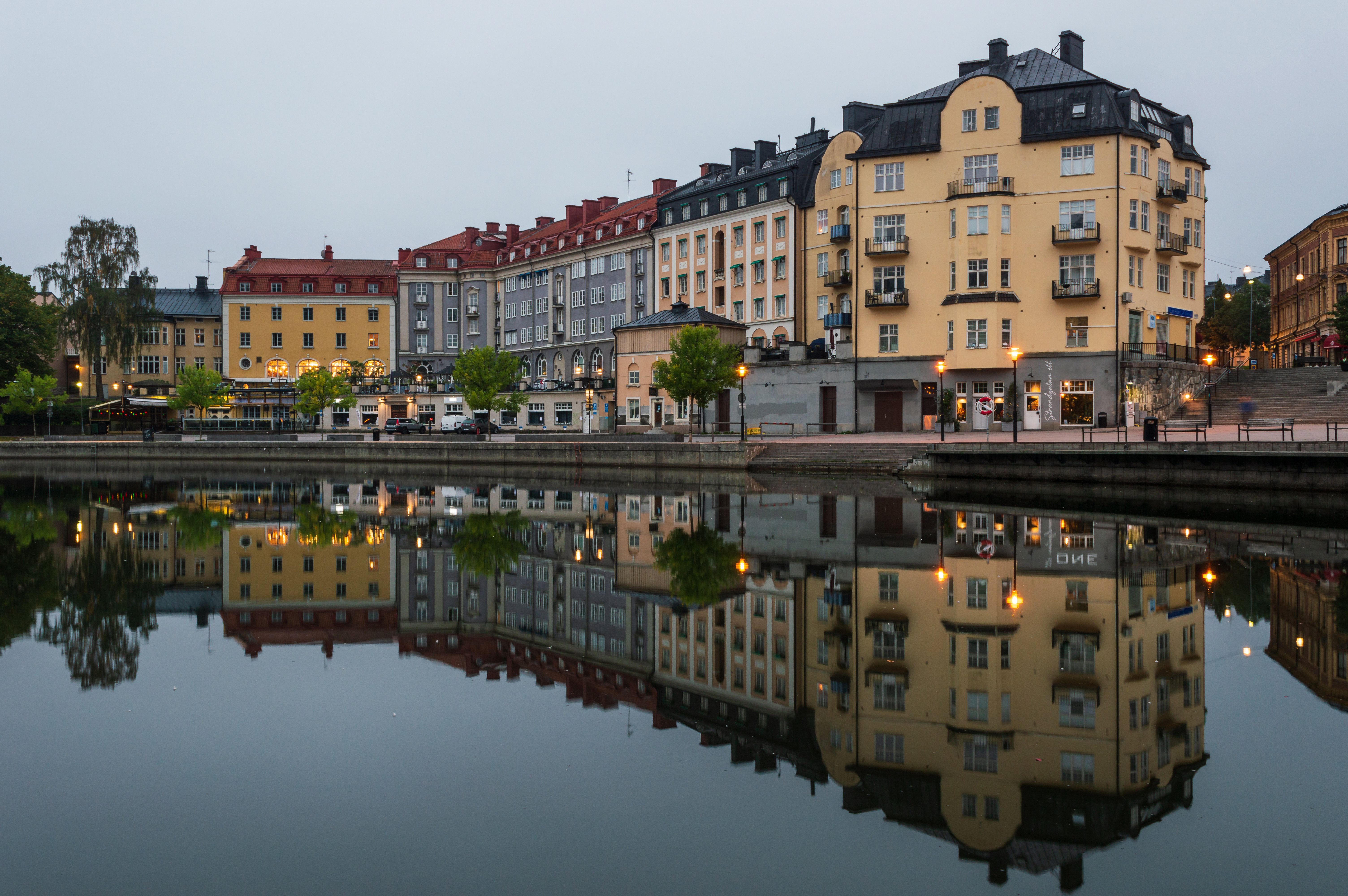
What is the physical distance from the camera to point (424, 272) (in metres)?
99.1

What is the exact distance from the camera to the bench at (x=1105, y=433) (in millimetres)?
44500

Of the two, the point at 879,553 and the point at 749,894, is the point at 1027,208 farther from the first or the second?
the point at 749,894

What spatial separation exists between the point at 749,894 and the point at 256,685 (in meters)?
7.56

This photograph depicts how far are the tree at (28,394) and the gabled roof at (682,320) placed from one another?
4450 cm

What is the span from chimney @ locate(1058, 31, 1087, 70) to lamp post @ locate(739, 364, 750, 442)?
84.0ft

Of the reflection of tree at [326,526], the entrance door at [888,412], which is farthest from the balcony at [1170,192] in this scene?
the reflection of tree at [326,526]

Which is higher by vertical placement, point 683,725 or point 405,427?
point 405,427

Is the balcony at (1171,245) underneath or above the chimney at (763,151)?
underneath

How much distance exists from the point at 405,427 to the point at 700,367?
27.6m

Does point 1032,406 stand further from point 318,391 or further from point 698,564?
point 318,391

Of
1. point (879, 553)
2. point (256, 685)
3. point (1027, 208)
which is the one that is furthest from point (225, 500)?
point (1027, 208)

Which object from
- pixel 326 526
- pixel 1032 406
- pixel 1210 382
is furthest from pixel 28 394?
pixel 1210 382

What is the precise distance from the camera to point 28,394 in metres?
79.1

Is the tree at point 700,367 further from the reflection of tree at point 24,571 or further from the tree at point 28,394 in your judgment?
the tree at point 28,394
